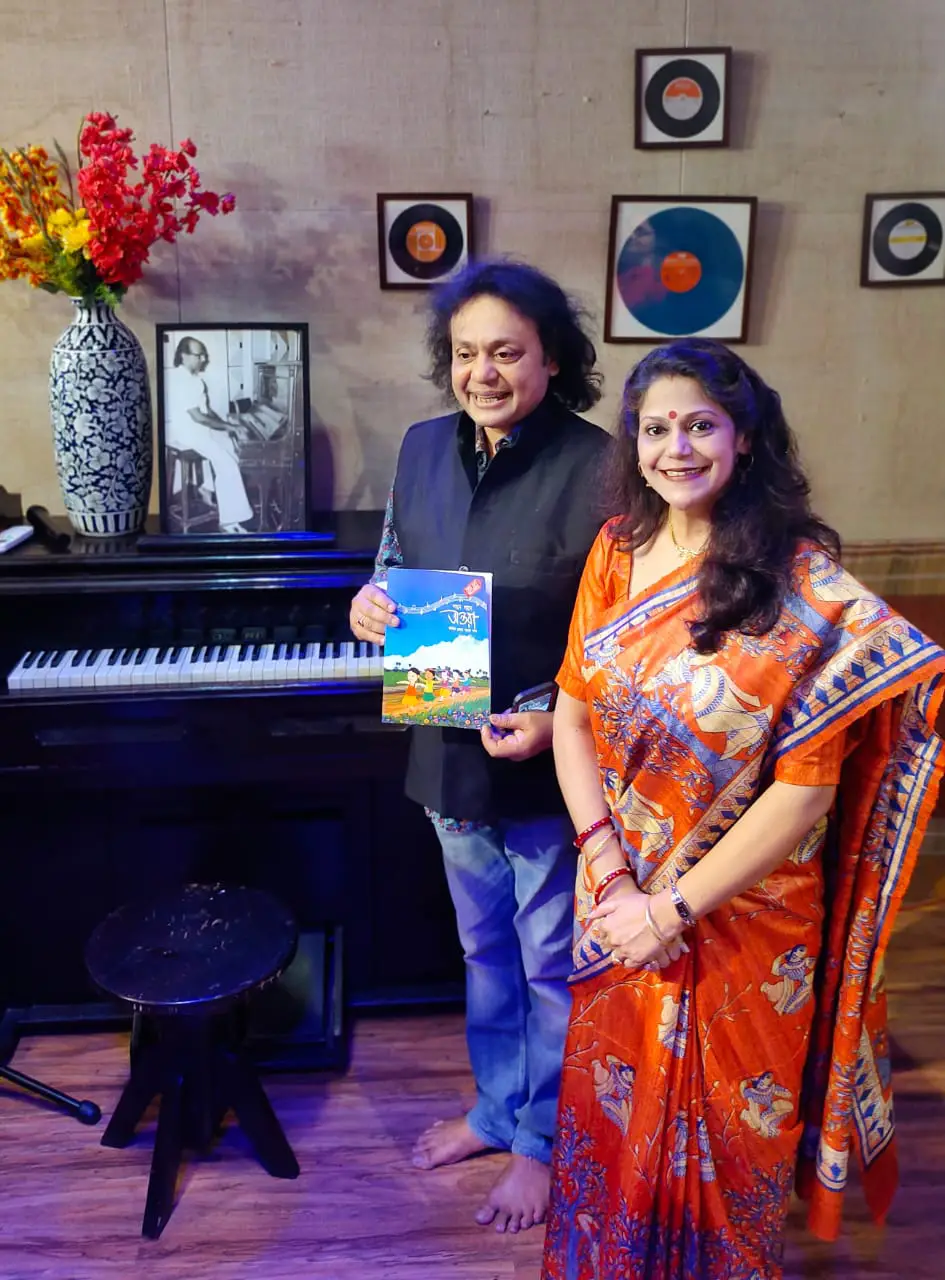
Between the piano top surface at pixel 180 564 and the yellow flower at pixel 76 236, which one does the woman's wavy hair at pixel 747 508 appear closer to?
the piano top surface at pixel 180 564

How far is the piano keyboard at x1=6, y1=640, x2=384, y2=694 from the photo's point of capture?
210cm

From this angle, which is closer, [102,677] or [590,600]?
[590,600]

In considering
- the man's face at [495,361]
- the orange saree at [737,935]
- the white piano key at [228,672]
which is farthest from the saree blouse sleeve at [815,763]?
the white piano key at [228,672]

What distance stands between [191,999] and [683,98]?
217cm

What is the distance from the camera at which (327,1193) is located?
2002 millimetres

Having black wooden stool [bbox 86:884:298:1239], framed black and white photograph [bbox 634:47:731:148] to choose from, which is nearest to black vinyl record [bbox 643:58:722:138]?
framed black and white photograph [bbox 634:47:731:148]

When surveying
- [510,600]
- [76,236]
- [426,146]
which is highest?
[426,146]

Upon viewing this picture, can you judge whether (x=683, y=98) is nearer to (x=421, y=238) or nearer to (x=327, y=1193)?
(x=421, y=238)

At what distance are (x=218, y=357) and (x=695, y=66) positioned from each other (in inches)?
49.9

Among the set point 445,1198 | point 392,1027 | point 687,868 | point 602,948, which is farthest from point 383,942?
point 687,868

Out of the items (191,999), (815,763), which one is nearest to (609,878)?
(815,763)

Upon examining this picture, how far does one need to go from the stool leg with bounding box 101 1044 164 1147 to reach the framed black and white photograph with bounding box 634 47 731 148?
223 centimetres

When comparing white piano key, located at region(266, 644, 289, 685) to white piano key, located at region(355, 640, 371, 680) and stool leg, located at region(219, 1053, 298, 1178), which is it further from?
stool leg, located at region(219, 1053, 298, 1178)

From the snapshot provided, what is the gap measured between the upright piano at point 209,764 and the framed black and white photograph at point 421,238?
57cm
